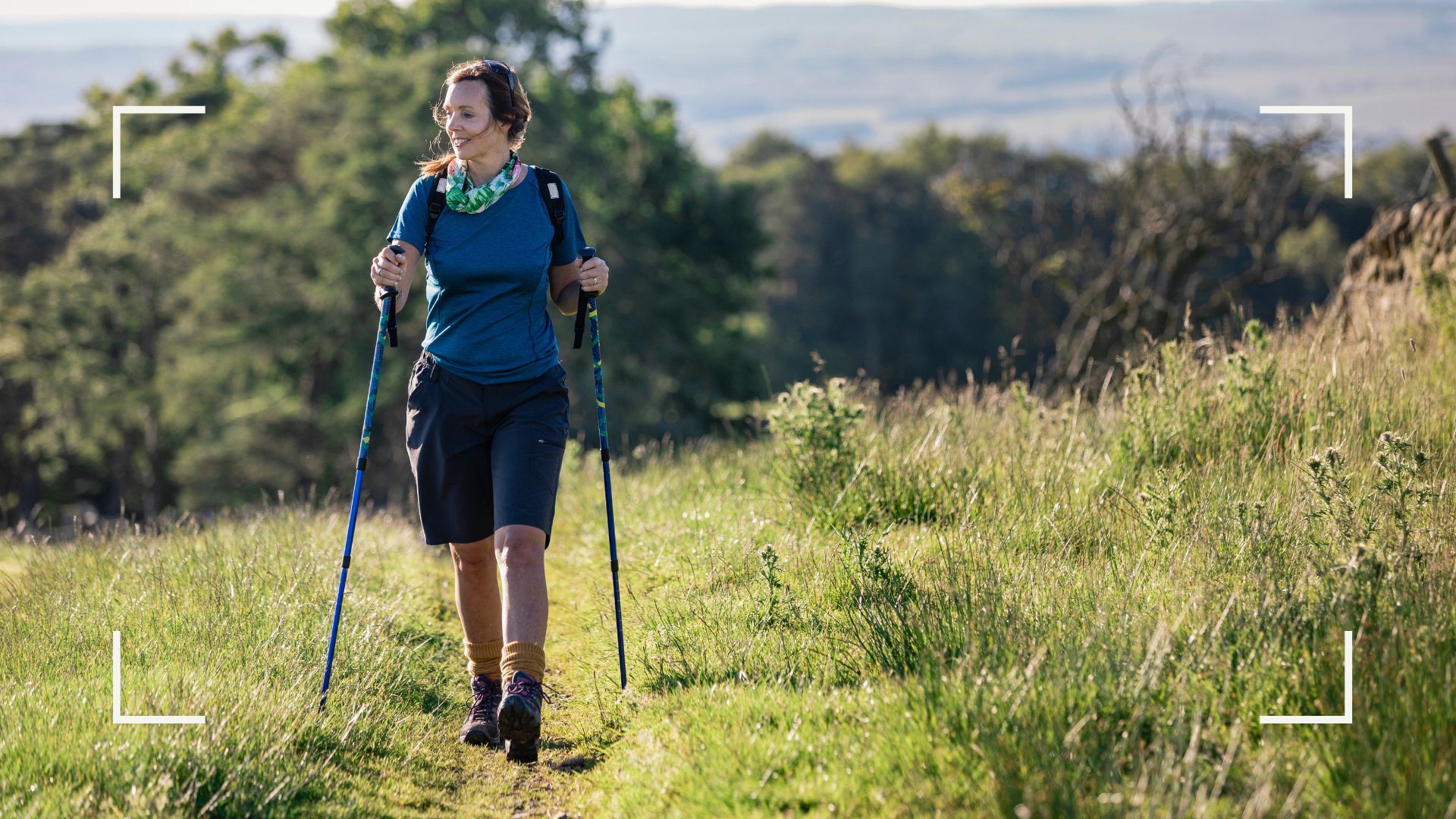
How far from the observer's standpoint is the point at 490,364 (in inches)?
184

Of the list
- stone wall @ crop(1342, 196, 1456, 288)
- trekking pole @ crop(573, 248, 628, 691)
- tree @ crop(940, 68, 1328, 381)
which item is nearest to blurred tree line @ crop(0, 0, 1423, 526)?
tree @ crop(940, 68, 1328, 381)

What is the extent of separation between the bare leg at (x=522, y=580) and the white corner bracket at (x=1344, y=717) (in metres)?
2.47

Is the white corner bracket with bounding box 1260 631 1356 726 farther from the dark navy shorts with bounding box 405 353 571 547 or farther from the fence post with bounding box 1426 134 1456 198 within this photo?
the fence post with bounding box 1426 134 1456 198

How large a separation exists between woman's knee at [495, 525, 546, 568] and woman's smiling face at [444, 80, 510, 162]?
1.43 metres

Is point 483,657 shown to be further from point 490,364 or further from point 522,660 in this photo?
point 490,364

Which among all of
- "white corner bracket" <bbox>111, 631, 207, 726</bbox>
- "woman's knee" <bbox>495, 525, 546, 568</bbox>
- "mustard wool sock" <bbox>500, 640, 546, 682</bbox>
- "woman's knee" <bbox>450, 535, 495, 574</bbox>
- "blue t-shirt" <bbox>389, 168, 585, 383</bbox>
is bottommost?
"white corner bracket" <bbox>111, 631, 207, 726</bbox>

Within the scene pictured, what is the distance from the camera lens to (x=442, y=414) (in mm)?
4680

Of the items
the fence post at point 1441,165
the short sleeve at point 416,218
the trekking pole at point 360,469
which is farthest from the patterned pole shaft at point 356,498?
the fence post at point 1441,165

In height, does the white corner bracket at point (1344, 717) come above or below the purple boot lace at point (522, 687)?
above

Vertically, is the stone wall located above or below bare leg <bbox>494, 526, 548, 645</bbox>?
above

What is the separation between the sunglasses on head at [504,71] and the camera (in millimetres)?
4801

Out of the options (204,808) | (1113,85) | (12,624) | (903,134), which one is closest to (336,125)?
(1113,85)

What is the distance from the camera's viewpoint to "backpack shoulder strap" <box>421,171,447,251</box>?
4746 millimetres

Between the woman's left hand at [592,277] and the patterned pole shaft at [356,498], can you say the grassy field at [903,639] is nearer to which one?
the patterned pole shaft at [356,498]
